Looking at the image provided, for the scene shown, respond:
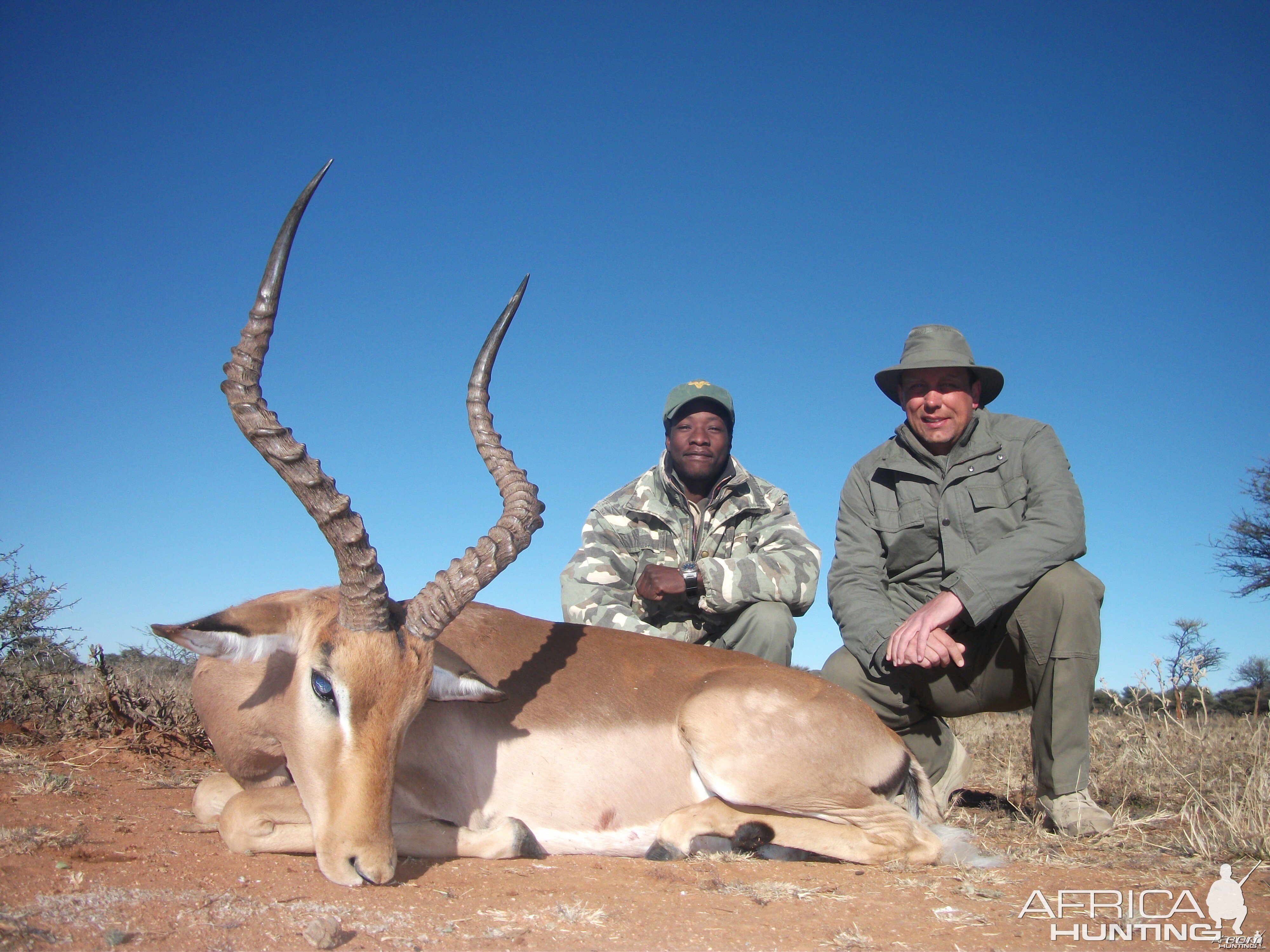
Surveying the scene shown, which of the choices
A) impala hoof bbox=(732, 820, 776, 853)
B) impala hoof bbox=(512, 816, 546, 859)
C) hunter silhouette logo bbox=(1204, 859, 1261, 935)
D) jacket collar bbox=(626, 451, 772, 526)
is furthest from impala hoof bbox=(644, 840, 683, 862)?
jacket collar bbox=(626, 451, 772, 526)

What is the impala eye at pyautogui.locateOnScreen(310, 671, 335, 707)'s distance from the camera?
358 centimetres

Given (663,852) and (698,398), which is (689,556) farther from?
(663,852)

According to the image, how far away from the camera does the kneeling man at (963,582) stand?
4.97 m

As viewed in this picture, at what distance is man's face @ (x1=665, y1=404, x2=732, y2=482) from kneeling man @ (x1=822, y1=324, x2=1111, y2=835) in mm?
1131

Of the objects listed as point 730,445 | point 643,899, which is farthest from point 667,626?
point 643,899

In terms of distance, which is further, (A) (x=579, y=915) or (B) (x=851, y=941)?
(A) (x=579, y=915)

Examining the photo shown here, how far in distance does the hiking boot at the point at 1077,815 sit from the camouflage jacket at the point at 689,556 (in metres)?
1.95

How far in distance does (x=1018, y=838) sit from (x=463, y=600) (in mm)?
3109

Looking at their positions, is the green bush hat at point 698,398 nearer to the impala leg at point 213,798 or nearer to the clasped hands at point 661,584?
the clasped hands at point 661,584

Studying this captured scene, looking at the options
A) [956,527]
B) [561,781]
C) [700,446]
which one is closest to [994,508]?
[956,527]

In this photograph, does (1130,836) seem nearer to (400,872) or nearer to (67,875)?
(400,872)

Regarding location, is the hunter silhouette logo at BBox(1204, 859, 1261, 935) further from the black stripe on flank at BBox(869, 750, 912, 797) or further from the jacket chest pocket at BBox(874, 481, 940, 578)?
the jacket chest pocket at BBox(874, 481, 940, 578)

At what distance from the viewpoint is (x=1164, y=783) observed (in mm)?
6270

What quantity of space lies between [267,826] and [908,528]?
387 centimetres
